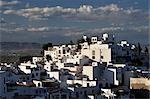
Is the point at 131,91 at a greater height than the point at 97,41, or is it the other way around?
the point at 97,41

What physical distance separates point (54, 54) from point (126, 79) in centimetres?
781

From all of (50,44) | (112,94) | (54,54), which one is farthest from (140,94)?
(50,44)

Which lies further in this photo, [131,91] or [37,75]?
[37,75]

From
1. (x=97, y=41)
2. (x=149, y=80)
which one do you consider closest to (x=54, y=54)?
(x=97, y=41)

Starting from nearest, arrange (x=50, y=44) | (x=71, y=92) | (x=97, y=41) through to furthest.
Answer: (x=71, y=92), (x=97, y=41), (x=50, y=44)

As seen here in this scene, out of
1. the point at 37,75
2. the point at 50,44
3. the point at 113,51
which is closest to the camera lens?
the point at 37,75

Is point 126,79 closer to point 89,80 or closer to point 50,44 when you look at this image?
point 89,80

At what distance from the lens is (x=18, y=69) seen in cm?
1719

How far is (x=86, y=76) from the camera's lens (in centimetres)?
1585

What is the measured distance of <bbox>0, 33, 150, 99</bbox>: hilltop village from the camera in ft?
42.9

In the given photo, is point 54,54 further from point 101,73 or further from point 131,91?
point 131,91

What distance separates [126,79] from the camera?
16016 millimetres

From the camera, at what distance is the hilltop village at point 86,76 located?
13062 mm

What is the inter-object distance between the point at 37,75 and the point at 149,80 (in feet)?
14.2
